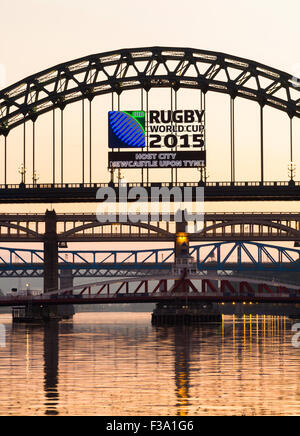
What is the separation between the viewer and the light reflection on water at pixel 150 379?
36.9m

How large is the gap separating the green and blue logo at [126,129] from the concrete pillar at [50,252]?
24.9 m

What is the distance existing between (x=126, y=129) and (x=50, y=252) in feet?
98.9

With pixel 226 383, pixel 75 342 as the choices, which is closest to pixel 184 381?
pixel 226 383

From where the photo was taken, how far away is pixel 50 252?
6048 inches

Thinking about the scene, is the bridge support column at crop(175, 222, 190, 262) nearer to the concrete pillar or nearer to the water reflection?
the concrete pillar

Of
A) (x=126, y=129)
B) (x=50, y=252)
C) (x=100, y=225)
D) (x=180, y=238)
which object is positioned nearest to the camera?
(x=126, y=129)

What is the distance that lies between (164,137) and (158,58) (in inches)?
369

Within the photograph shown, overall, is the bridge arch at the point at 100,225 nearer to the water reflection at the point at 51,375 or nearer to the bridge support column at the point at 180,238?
the bridge support column at the point at 180,238

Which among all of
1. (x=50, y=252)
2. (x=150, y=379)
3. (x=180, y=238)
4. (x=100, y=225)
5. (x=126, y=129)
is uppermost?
(x=126, y=129)

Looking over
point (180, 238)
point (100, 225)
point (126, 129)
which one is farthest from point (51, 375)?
point (100, 225)

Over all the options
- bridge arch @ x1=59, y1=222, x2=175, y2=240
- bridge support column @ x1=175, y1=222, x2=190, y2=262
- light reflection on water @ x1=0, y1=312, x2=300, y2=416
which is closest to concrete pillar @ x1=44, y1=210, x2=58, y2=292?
bridge arch @ x1=59, y1=222, x2=175, y2=240

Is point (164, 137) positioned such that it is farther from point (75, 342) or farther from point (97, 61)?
point (75, 342)

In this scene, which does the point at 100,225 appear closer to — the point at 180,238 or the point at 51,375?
the point at 180,238
